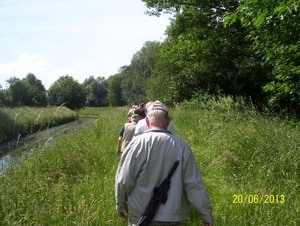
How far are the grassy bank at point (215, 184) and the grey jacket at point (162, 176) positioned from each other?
1078 millimetres

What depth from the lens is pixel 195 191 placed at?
2.57 metres

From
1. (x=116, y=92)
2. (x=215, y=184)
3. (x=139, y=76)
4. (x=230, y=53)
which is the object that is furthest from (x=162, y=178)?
(x=116, y=92)

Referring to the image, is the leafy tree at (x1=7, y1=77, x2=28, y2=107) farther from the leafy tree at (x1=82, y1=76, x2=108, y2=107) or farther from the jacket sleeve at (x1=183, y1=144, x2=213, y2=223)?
the jacket sleeve at (x1=183, y1=144, x2=213, y2=223)

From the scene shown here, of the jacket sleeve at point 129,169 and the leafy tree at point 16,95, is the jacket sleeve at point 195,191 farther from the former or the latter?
the leafy tree at point 16,95

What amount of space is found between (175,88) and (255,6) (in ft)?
45.7

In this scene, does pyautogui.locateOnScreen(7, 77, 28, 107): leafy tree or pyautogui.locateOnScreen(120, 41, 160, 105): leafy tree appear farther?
pyautogui.locateOnScreen(7, 77, 28, 107): leafy tree

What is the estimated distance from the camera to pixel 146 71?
4822cm

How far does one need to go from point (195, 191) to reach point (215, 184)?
2.63 meters

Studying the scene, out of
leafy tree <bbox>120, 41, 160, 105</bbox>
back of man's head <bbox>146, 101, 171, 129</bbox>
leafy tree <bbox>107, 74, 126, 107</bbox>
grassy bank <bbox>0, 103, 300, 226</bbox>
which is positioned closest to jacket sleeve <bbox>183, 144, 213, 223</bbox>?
back of man's head <bbox>146, 101, 171, 129</bbox>

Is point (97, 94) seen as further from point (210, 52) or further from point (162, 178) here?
point (162, 178)

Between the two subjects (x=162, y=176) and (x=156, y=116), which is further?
(x=156, y=116)
